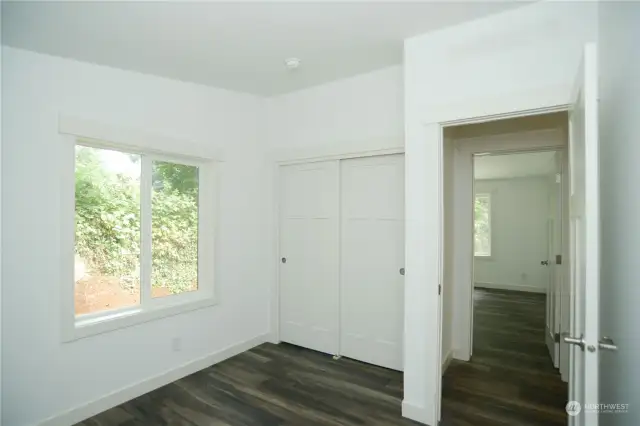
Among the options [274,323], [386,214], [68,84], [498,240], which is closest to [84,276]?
[68,84]

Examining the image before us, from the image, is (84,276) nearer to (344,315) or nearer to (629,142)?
(344,315)

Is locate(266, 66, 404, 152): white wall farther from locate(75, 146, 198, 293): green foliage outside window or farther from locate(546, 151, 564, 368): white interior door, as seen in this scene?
locate(546, 151, 564, 368): white interior door

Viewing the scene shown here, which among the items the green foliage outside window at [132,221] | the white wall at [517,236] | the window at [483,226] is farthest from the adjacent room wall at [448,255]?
the window at [483,226]

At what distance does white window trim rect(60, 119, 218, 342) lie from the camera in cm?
242

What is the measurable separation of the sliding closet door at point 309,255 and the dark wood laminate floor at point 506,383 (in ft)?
4.06

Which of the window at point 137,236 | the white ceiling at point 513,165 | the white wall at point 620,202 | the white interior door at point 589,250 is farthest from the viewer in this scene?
the white ceiling at point 513,165

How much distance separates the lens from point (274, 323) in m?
3.88

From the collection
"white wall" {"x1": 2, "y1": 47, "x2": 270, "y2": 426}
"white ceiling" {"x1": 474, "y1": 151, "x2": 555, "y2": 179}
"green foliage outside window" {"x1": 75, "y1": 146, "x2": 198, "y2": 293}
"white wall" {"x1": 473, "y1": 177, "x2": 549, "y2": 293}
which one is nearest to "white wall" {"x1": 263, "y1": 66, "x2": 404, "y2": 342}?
"white wall" {"x1": 2, "y1": 47, "x2": 270, "y2": 426}

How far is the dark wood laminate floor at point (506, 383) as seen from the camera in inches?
96.5

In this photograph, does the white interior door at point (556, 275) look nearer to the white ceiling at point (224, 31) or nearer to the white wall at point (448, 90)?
the white wall at point (448, 90)

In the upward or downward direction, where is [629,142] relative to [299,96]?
downward

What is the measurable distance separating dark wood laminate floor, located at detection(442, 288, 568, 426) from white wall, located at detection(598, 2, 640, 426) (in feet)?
2.74

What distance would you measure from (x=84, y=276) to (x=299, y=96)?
255cm

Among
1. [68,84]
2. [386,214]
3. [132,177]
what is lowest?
[386,214]
